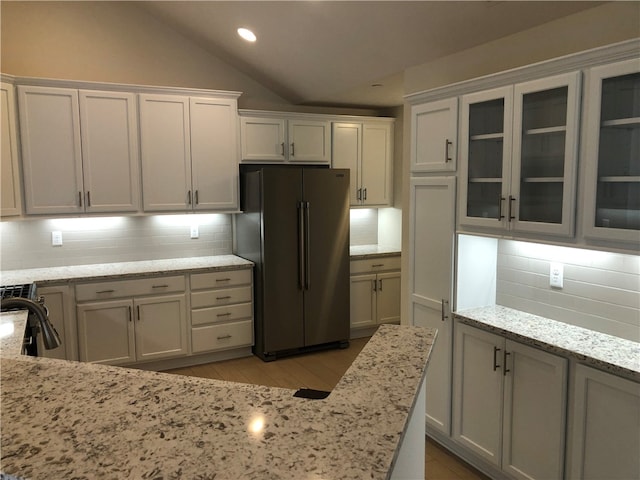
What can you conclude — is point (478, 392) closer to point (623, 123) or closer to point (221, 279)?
point (623, 123)

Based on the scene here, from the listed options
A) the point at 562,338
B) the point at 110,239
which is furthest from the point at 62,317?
the point at 562,338

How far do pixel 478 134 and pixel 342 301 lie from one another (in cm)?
243

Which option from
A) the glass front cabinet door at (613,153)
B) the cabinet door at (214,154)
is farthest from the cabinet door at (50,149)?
the glass front cabinet door at (613,153)

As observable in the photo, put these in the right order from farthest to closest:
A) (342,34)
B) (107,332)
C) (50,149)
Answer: (107,332) → (50,149) → (342,34)

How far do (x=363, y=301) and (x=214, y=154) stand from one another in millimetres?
2090

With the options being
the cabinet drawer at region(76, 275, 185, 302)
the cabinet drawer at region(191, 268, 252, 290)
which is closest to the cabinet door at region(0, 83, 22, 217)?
the cabinet drawer at region(76, 275, 185, 302)

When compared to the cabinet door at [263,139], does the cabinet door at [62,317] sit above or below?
below

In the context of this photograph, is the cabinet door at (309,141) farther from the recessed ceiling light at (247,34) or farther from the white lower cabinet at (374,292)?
the white lower cabinet at (374,292)

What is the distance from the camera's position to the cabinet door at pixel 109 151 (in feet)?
12.9

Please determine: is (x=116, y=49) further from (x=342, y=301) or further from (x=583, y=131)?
(x=583, y=131)

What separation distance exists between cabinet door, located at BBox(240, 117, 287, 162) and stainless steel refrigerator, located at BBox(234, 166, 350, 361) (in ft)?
0.59

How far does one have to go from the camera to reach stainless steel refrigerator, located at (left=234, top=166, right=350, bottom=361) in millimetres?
4258

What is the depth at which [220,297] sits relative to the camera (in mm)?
4320

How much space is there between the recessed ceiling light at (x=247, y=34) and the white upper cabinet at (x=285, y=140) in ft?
2.56
